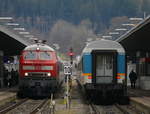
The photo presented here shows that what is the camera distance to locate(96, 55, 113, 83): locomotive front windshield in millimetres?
20562

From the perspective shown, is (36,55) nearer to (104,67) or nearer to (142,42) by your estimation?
(104,67)

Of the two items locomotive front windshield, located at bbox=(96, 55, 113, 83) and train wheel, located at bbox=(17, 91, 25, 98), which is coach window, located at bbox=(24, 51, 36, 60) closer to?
train wheel, located at bbox=(17, 91, 25, 98)

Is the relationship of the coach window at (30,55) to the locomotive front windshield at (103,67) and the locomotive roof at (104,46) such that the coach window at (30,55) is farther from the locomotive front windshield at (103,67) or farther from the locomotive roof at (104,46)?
the locomotive front windshield at (103,67)

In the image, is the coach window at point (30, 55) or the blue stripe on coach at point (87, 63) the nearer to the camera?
the blue stripe on coach at point (87, 63)

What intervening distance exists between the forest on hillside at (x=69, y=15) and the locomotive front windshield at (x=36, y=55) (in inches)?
3036

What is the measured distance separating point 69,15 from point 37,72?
122 meters

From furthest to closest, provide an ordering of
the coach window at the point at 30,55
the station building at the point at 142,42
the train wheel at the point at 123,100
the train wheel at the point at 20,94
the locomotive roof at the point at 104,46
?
the station building at the point at 142,42
the train wheel at the point at 20,94
the coach window at the point at 30,55
the train wheel at the point at 123,100
the locomotive roof at the point at 104,46

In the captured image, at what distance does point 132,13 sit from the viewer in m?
128

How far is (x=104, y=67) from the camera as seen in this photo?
20.8 meters

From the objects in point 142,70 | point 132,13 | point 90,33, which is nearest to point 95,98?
point 142,70

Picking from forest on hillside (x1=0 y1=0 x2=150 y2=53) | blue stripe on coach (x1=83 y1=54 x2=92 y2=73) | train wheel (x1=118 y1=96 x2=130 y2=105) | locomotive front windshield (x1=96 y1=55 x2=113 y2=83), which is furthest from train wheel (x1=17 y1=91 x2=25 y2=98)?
forest on hillside (x1=0 y1=0 x2=150 y2=53)

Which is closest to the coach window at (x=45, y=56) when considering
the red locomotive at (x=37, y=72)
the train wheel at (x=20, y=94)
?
the red locomotive at (x=37, y=72)

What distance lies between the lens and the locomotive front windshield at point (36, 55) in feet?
75.3

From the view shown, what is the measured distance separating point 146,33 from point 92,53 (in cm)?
816
